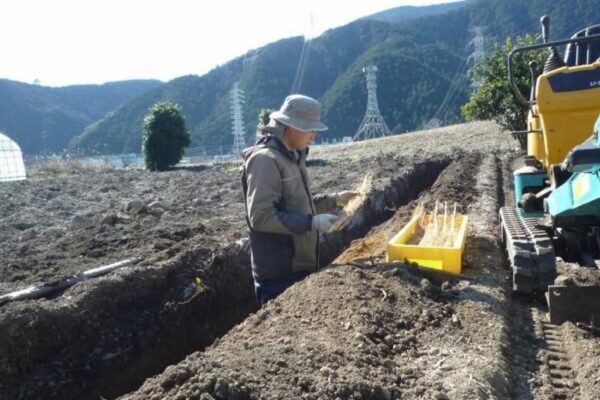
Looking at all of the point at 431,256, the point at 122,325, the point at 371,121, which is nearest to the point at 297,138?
the point at 431,256

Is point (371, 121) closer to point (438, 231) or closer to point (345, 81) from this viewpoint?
point (345, 81)

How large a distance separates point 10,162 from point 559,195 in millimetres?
29930

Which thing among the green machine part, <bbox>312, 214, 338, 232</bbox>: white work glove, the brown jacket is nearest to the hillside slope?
the green machine part

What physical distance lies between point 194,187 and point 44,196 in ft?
13.2

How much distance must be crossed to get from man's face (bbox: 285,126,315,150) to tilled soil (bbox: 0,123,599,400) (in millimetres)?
1010

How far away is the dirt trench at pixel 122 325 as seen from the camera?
5004 mm

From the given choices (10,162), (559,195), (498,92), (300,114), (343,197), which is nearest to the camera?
(300,114)

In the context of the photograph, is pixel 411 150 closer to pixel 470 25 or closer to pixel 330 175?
pixel 330 175

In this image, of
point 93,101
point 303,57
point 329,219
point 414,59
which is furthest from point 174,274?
point 93,101

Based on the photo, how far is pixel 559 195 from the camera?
171 inches

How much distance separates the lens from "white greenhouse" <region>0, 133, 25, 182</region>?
28.1m

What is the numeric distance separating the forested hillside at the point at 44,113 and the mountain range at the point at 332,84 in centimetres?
21

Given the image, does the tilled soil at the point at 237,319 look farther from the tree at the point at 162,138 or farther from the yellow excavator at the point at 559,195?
the tree at the point at 162,138

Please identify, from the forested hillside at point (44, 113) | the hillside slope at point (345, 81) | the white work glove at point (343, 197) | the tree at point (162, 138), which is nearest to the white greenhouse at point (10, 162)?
the tree at point (162, 138)
